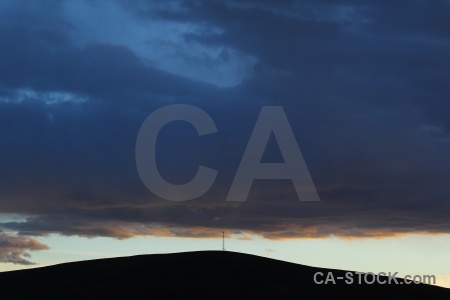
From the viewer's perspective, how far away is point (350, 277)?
12056 cm

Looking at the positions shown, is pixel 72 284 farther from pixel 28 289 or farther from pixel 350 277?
pixel 350 277

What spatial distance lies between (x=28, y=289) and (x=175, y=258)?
90.0 feet

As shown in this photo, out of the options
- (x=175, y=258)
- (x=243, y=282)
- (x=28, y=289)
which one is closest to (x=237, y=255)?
(x=175, y=258)

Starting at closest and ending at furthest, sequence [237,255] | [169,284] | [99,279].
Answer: [169,284]
[99,279]
[237,255]

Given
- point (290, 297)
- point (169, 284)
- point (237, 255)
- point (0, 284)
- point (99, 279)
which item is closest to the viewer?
point (290, 297)

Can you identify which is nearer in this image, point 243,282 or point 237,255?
point 243,282

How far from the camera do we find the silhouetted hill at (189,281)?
99.7 meters

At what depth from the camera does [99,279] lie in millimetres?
112188

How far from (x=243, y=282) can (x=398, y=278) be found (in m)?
31.5

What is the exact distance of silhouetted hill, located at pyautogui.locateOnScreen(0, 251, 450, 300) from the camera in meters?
99.7

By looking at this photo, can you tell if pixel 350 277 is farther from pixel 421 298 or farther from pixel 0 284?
pixel 0 284

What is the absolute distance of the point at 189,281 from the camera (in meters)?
108

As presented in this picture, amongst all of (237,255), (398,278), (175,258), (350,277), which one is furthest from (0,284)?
(398,278)

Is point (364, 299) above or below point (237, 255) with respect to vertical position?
below
